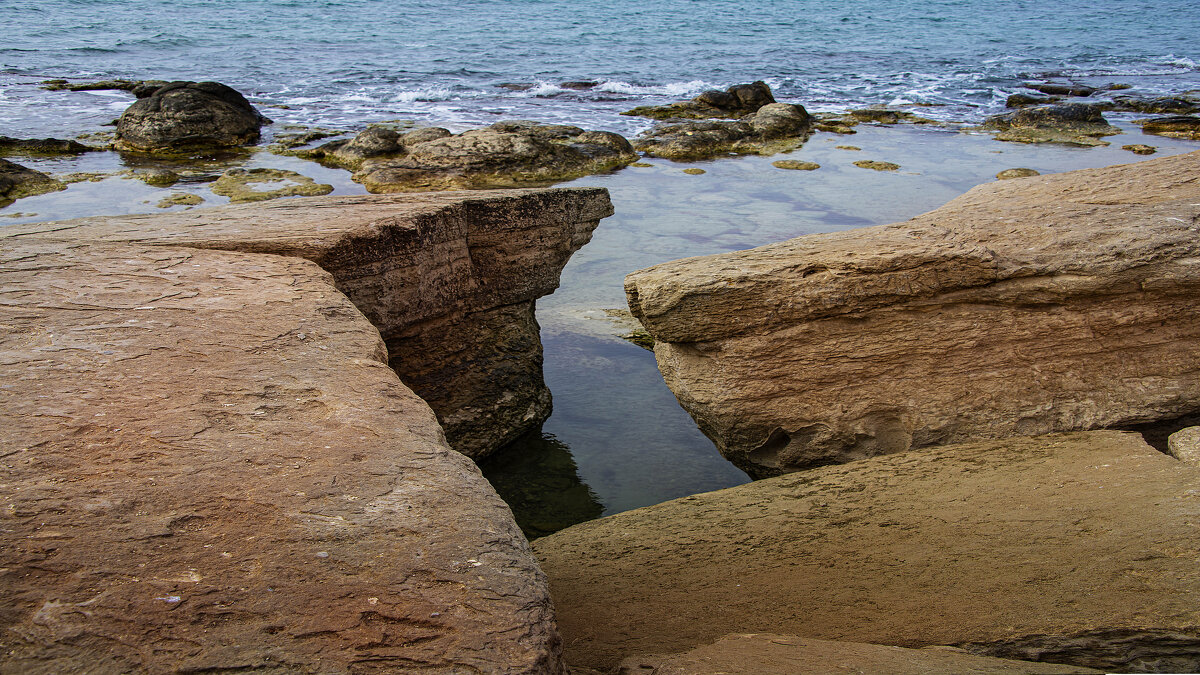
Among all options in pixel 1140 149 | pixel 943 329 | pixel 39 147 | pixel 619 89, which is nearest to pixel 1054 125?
pixel 1140 149

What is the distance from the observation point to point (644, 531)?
4.08 meters

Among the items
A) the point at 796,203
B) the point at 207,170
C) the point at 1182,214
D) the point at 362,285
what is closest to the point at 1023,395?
the point at 1182,214

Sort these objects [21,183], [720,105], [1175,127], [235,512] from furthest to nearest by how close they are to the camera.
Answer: [720,105] < [1175,127] < [21,183] < [235,512]

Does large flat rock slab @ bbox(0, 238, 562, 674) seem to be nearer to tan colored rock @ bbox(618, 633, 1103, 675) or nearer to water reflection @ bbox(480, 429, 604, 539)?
tan colored rock @ bbox(618, 633, 1103, 675)

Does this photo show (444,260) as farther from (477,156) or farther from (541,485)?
(477,156)

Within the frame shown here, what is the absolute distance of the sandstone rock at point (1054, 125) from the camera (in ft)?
47.6

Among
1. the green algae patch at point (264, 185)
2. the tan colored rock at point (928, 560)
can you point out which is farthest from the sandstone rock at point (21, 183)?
the tan colored rock at point (928, 560)

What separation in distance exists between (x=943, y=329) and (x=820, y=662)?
271cm

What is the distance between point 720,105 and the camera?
17672mm

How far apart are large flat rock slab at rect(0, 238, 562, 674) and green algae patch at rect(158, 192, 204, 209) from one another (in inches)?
287

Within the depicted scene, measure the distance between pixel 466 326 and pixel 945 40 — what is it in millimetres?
30324

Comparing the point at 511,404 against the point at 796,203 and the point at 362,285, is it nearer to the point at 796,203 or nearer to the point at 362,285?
the point at 362,285

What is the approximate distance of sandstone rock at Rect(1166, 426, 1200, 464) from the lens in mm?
3862

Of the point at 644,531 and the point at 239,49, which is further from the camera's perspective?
the point at 239,49
